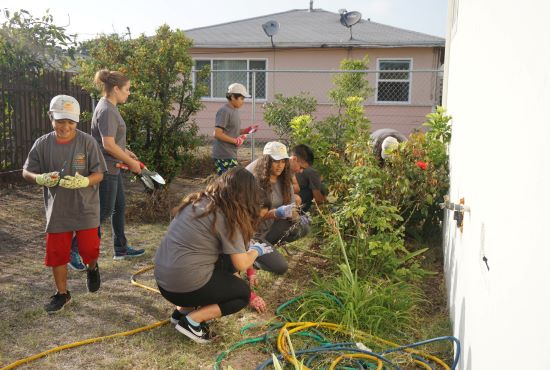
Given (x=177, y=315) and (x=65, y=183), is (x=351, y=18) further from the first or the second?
(x=177, y=315)

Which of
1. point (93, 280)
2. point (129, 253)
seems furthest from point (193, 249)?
point (129, 253)

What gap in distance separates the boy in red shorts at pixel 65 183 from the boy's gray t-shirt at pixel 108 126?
84 cm

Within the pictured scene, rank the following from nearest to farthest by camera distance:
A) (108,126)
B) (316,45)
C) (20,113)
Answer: (108,126)
(20,113)
(316,45)

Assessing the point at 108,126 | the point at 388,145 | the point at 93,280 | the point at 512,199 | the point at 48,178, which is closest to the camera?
the point at 512,199

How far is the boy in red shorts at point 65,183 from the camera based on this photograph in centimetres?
376

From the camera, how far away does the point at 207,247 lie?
3332 millimetres

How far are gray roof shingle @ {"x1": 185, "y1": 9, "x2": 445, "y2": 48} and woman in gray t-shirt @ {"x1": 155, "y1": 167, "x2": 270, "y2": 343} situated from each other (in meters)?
13.8

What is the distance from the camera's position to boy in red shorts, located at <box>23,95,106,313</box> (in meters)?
3.76

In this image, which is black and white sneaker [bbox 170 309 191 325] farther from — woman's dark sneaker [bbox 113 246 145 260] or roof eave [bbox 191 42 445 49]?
roof eave [bbox 191 42 445 49]

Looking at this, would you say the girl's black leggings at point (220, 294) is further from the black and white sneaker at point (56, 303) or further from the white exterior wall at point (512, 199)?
the white exterior wall at point (512, 199)

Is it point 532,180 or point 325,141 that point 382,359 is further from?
point 325,141

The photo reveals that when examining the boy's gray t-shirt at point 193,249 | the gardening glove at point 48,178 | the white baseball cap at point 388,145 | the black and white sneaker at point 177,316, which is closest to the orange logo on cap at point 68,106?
the gardening glove at point 48,178

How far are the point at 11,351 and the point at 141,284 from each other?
133 cm

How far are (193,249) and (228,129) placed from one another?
3050 mm
